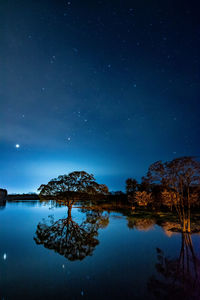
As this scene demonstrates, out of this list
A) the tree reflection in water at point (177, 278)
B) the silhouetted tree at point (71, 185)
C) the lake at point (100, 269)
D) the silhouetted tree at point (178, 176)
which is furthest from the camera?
the silhouetted tree at point (71, 185)

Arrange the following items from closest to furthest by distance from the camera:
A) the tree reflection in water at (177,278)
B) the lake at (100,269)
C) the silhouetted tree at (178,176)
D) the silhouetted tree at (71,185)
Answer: the tree reflection in water at (177,278) < the lake at (100,269) < the silhouetted tree at (178,176) < the silhouetted tree at (71,185)

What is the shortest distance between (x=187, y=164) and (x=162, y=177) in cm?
300

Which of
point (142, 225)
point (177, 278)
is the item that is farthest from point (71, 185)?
point (177, 278)

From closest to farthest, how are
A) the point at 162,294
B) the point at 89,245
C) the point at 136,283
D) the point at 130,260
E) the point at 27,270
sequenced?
1. the point at 162,294
2. the point at 136,283
3. the point at 27,270
4. the point at 130,260
5. the point at 89,245

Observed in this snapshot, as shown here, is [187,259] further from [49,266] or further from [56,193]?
[56,193]

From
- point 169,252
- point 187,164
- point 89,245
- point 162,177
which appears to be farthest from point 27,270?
point 187,164

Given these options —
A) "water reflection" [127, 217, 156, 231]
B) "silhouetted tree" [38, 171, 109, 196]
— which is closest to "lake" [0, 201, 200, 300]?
"water reflection" [127, 217, 156, 231]

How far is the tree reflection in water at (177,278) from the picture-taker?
21.5ft

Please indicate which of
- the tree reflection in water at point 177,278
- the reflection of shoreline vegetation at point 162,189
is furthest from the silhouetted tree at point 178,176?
the tree reflection in water at point 177,278

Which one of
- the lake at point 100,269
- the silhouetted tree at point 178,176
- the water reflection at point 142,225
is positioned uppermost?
the silhouetted tree at point 178,176

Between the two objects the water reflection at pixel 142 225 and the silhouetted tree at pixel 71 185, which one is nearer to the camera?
the water reflection at pixel 142 225

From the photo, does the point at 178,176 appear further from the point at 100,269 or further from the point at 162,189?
the point at 162,189

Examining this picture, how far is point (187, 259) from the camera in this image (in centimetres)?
1023

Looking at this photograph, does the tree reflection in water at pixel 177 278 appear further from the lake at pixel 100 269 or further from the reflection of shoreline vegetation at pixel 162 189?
the reflection of shoreline vegetation at pixel 162 189
